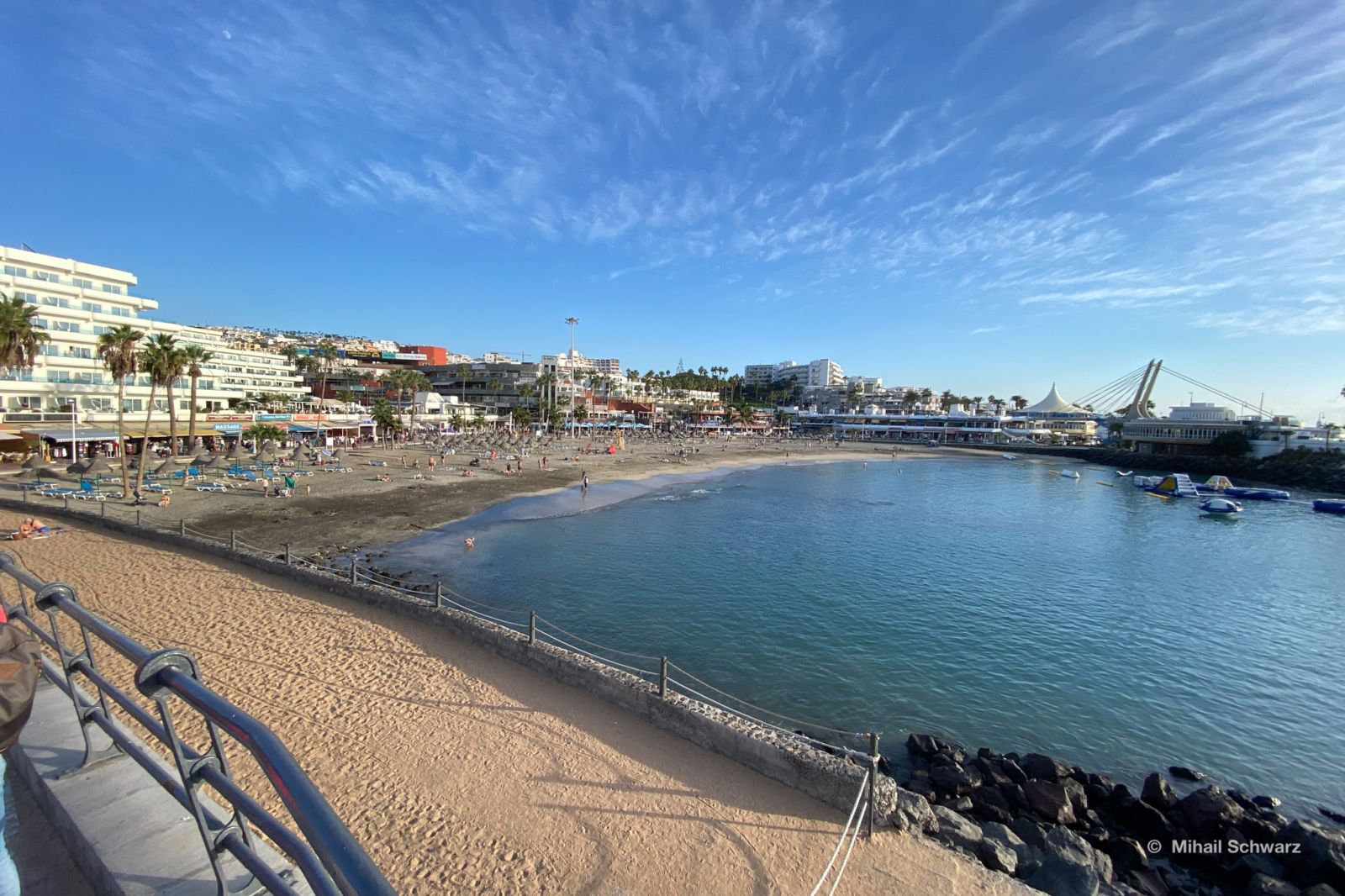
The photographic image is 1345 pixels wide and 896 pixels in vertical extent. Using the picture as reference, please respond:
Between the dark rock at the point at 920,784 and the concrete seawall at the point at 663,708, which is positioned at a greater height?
the concrete seawall at the point at 663,708

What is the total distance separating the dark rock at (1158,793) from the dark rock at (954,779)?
10.1 ft

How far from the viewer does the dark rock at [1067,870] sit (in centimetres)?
758

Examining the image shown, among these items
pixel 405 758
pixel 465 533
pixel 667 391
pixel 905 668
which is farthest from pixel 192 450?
pixel 667 391

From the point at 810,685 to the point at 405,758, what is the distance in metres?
9.16

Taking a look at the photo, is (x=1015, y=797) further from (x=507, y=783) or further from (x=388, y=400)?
(x=388, y=400)

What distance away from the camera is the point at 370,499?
110 ft

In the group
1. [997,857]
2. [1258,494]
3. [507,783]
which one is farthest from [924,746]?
[1258,494]

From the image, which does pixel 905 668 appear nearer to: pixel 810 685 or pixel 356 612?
pixel 810 685

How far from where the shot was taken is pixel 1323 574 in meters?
28.7

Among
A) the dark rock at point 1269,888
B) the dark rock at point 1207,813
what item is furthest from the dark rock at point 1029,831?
the dark rock at point 1207,813

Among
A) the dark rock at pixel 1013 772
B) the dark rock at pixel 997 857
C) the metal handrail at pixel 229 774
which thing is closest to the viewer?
the metal handrail at pixel 229 774

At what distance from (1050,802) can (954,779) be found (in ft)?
4.87

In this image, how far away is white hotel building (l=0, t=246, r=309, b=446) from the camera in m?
38.1

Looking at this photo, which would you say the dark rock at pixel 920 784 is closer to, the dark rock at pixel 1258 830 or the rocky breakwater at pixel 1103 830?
the rocky breakwater at pixel 1103 830
